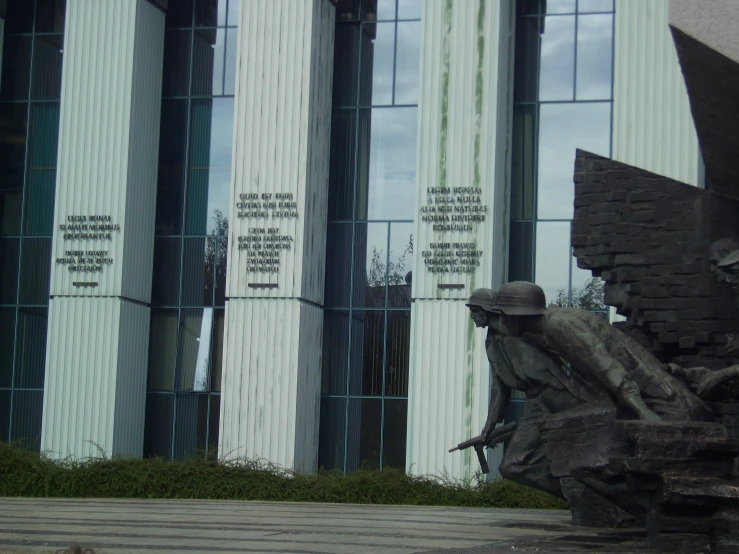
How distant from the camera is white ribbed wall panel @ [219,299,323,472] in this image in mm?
18547

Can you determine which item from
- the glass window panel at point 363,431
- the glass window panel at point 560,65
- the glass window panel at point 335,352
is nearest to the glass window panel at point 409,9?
the glass window panel at point 560,65

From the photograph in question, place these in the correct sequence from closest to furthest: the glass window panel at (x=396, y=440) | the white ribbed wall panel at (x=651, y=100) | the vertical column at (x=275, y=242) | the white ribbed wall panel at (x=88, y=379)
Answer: the white ribbed wall panel at (x=651, y=100) → the vertical column at (x=275, y=242) → the white ribbed wall panel at (x=88, y=379) → the glass window panel at (x=396, y=440)

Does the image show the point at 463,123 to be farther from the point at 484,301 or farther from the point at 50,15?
the point at 50,15

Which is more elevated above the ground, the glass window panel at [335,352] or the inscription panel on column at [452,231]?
the inscription panel on column at [452,231]

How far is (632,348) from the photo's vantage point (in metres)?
10.1

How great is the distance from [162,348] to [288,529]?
1093 cm

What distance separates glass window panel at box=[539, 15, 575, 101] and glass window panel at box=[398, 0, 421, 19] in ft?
7.54

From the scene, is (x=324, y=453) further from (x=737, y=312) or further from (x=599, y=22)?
(x=737, y=312)

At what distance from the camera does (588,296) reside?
19.3 m

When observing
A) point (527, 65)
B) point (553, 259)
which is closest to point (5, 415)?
point (553, 259)

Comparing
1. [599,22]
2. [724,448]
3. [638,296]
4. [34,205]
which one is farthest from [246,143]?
[724,448]

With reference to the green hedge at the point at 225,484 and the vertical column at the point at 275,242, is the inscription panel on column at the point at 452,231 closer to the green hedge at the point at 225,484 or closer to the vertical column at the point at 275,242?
the vertical column at the point at 275,242

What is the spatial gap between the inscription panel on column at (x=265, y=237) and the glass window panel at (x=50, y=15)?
226 inches

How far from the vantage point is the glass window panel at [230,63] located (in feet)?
70.2
